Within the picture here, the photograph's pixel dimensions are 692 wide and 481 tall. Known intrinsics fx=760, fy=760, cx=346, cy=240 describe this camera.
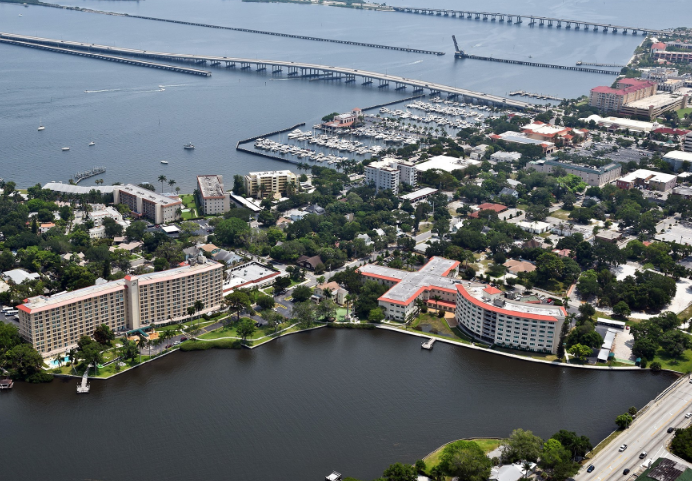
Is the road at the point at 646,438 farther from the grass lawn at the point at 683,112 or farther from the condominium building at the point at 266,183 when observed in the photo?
the grass lawn at the point at 683,112

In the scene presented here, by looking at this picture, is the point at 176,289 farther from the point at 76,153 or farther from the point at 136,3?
the point at 136,3

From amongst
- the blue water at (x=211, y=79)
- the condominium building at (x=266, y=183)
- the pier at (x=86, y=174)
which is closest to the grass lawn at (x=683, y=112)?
the blue water at (x=211, y=79)

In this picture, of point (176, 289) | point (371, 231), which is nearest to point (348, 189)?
point (371, 231)

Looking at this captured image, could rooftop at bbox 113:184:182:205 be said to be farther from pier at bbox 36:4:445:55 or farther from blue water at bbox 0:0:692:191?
pier at bbox 36:4:445:55

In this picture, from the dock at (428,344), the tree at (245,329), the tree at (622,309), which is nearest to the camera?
the tree at (245,329)

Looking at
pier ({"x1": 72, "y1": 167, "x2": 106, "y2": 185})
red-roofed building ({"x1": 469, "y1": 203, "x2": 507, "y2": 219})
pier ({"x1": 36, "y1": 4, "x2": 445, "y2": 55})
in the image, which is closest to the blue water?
pier ({"x1": 72, "y1": 167, "x2": 106, "y2": 185})

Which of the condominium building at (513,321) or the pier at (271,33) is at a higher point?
the pier at (271,33)
